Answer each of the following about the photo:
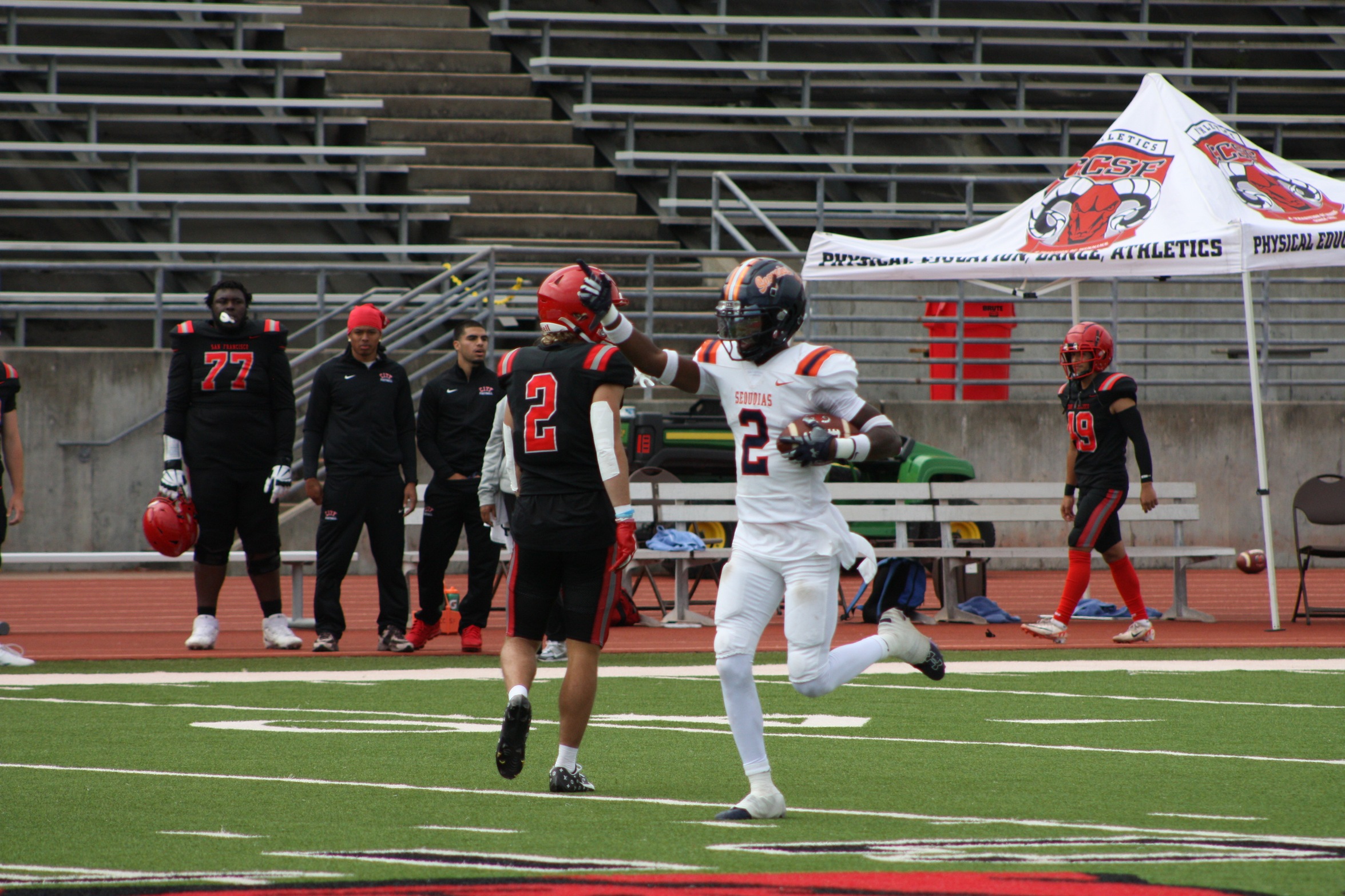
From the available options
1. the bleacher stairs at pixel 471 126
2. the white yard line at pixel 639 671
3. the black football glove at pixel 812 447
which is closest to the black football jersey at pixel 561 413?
the black football glove at pixel 812 447

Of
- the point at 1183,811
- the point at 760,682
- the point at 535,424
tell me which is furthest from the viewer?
the point at 760,682

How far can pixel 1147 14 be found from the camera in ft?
82.9

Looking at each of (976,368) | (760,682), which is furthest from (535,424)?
(976,368)

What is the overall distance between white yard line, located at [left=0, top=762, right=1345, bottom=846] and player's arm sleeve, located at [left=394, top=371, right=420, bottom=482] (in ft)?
14.4

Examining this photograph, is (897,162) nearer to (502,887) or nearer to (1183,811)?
(1183,811)

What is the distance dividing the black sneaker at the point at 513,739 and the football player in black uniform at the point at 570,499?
8.8 inches

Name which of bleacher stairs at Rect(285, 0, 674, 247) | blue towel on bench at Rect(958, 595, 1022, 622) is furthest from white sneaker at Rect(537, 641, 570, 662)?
bleacher stairs at Rect(285, 0, 674, 247)

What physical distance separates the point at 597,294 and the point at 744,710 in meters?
1.54

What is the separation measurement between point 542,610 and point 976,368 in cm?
1368

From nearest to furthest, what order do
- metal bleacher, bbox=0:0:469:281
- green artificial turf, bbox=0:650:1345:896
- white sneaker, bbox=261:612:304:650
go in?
green artificial turf, bbox=0:650:1345:896, white sneaker, bbox=261:612:304:650, metal bleacher, bbox=0:0:469:281

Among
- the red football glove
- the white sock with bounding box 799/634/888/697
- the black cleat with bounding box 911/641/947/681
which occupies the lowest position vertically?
the black cleat with bounding box 911/641/947/681

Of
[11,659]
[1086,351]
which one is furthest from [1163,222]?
[11,659]

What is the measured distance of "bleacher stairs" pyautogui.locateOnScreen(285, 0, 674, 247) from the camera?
71.7 feet

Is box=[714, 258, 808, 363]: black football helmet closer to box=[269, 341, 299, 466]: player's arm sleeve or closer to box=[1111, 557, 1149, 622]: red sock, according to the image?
box=[269, 341, 299, 466]: player's arm sleeve
